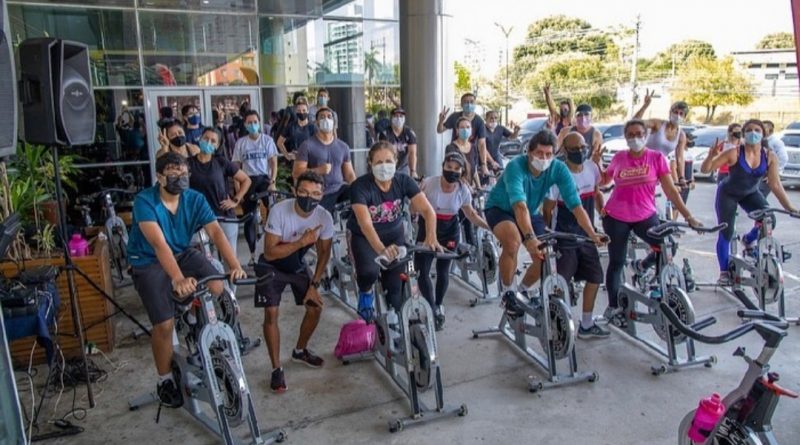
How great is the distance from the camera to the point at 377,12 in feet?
36.7

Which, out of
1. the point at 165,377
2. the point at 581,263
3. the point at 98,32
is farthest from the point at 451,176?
the point at 98,32

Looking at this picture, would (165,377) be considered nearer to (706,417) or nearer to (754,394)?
(706,417)

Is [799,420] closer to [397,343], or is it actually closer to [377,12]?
[397,343]

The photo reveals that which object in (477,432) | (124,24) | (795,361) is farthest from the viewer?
(124,24)

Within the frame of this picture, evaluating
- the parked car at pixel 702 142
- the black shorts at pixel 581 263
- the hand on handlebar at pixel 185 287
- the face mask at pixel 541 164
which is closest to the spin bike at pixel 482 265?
the black shorts at pixel 581 263

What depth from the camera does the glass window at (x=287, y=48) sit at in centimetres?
1052

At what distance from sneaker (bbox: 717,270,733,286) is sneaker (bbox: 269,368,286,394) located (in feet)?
14.4

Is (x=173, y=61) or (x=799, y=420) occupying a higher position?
(x=173, y=61)

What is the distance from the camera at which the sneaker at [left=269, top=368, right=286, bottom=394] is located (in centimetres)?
423

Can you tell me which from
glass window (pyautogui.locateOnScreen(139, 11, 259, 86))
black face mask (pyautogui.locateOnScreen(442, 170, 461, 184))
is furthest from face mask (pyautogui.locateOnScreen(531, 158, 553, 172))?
glass window (pyautogui.locateOnScreen(139, 11, 259, 86))

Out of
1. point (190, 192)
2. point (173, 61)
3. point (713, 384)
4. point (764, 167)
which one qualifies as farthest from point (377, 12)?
point (713, 384)

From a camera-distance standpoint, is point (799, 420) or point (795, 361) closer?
point (799, 420)

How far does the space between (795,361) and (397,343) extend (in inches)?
117

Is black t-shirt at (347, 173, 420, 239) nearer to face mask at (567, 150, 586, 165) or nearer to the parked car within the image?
face mask at (567, 150, 586, 165)
